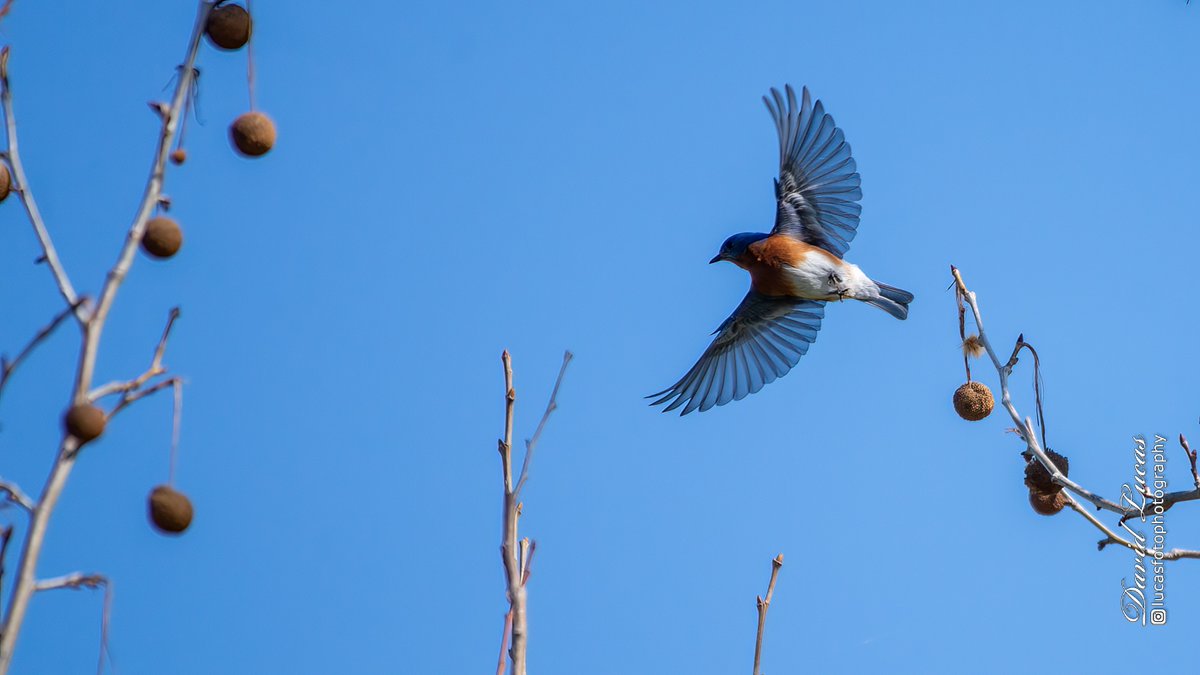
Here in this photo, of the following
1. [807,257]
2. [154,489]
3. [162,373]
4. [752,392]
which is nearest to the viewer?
[162,373]

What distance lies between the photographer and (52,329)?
1.95 m

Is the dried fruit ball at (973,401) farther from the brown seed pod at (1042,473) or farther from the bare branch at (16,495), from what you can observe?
the bare branch at (16,495)

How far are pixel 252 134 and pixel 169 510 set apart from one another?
0.90 meters

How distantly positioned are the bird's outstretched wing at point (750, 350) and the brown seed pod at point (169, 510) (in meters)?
5.53

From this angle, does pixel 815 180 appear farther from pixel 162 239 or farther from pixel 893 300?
pixel 162 239

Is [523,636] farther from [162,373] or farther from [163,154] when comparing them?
[163,154]

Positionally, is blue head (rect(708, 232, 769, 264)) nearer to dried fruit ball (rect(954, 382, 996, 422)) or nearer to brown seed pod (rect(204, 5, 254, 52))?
dried fruit ball (rect(954, 382, 996, 422))

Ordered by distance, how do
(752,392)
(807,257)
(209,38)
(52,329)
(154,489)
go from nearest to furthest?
(52,329) → (154,489) → (209,38) → (807,257) → (752,392)

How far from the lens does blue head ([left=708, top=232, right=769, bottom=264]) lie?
7.34 m

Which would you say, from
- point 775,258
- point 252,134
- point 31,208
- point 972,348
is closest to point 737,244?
point 775,258

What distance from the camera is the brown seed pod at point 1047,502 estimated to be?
14.6 ft

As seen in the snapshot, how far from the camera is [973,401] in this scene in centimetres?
492

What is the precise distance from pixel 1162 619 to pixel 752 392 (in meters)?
3.65

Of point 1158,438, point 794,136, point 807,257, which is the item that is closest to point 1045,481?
point 1158,438
